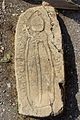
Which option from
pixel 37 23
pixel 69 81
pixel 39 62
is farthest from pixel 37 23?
pixel 69 81

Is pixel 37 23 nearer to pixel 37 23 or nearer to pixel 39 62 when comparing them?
pixel 37 23

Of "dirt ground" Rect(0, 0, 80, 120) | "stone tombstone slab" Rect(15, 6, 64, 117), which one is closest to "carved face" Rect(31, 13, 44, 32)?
"stone tombstone slab" Rect(15, 6, 64, 117)

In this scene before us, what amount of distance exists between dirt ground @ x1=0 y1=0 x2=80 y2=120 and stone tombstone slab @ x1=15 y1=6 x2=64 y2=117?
0.08 meters

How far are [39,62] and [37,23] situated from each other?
0.78 ft

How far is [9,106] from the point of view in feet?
8.38

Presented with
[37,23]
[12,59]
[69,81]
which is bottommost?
[69,81]

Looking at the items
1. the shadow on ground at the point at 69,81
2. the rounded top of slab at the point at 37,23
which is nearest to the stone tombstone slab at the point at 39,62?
the rounded top of slab at the point at 37,23

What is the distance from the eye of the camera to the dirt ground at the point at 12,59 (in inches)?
101

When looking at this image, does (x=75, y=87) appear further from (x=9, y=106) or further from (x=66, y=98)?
(x=9, y=106)

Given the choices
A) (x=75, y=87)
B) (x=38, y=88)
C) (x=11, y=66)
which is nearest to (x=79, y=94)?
(x=75, y=87)

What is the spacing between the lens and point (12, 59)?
262 cm

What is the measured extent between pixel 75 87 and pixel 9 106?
1.33ft

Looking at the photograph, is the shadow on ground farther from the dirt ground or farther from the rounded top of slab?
the rounded top of slab

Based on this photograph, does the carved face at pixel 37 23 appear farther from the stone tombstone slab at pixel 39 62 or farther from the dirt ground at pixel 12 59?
the dirt ground at pixel 12 59
